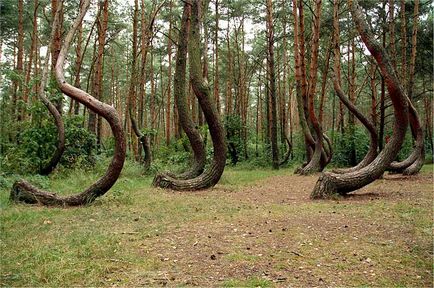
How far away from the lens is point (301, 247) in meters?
4.46

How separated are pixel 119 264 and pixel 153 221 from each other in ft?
6.62

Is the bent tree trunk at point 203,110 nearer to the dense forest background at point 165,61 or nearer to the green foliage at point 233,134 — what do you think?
the dense forest background at point 165,61

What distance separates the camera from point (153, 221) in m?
5.84

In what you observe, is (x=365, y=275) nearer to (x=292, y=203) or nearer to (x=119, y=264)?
(x=119, y=264)

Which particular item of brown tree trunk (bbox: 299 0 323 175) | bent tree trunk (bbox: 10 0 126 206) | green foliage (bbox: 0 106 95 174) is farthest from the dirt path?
brown tree trunk (bbox: 299 0 323 175)

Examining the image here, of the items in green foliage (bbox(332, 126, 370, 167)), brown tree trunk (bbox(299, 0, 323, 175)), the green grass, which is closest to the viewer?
the green grass

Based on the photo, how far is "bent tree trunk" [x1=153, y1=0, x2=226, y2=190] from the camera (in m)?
10.0

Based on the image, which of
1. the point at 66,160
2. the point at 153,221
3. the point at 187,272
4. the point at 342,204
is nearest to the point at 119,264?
the point at 187,272

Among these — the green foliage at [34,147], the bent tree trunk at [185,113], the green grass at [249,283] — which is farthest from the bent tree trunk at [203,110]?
the green grass at [249,283]

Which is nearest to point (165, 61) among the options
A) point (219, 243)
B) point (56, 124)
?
point (56, 124)

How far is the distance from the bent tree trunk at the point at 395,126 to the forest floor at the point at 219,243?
17.6 inches

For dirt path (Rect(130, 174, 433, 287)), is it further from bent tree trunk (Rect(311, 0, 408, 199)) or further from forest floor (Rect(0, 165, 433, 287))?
bent tree trunk (Rect(311, 0, 408, 199))

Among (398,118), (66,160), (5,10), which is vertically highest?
(5,10)

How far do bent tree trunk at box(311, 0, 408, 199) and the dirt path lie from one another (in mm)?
903
